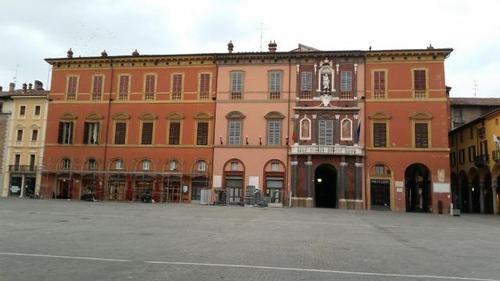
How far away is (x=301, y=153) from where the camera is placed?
43781 mm

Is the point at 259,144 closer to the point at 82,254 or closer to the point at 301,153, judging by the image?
the point at 301,153

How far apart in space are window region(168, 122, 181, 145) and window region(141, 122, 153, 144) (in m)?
1.95

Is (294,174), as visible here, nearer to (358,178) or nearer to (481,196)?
(358,178)

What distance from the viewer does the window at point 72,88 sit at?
49.8 meters

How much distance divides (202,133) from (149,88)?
286 inches

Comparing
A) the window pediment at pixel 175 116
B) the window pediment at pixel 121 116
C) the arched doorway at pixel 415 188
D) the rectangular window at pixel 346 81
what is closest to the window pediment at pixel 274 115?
the rectangular window at pixel 346 81

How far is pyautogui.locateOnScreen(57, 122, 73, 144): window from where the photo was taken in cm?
4919

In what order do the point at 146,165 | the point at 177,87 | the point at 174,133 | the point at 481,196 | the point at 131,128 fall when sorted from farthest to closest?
1. the point at 481,196
2. the point at 131,128
3. the point at 177,87
4. the point at 146,165
5. the point at 174,133

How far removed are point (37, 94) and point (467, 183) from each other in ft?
159

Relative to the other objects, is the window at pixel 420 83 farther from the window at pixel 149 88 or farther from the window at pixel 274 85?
the window at pixel 149 88

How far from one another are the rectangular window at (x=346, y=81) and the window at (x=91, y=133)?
24324 mm

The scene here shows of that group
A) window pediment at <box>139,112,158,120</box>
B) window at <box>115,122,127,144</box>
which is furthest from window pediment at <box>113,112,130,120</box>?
window pediment at <box>139,112,158,120</box>

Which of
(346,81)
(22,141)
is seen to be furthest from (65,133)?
(346,81)

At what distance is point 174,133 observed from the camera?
47.1 m
